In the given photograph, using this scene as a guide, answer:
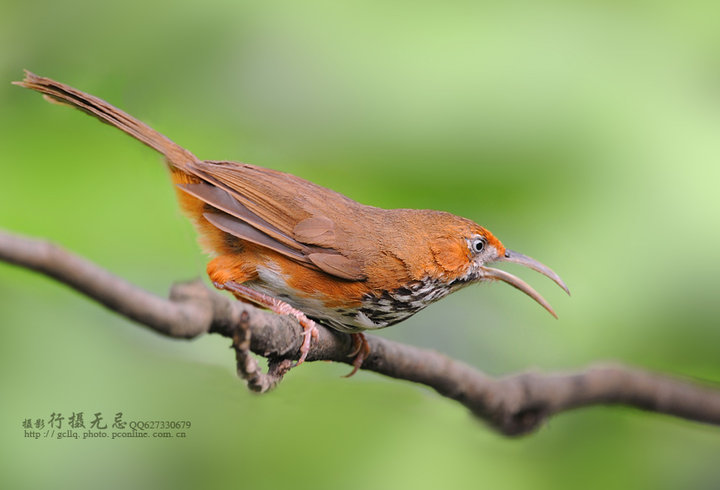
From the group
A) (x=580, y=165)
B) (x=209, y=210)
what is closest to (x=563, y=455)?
(x=580, y=165)

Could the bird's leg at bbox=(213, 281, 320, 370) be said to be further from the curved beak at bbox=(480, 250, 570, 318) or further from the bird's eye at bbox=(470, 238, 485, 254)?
the curved beak at bbox=(480, 250, 570, 318)

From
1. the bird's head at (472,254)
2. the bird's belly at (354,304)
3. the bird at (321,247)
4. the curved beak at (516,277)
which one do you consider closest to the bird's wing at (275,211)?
the bird at (321,247)

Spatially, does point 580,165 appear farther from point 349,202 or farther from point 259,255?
point 259,255

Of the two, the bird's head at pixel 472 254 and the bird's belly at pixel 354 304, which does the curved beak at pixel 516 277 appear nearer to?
the bird's head at pixel 472 254

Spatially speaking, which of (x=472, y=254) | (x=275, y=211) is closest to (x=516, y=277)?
(x=472, y=254)

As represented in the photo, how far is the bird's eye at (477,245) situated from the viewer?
3.70 m

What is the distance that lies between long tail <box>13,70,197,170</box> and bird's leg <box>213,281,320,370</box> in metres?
0.54

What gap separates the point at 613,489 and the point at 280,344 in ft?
6.29

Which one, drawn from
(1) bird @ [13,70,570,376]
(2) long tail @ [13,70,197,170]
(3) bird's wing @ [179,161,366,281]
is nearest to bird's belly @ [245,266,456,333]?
(1) bird @ [13,70,570,376]

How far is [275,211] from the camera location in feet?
11.6

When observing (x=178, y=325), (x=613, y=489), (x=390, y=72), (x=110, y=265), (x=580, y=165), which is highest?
(x=390, y=72)

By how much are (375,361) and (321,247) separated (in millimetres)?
578

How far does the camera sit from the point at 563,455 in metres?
3.80

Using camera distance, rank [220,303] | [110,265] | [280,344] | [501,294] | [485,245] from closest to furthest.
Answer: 1. [220,303]
2. [280,344]
3. [110,265]
4. [485,245]
5. [501,294]
